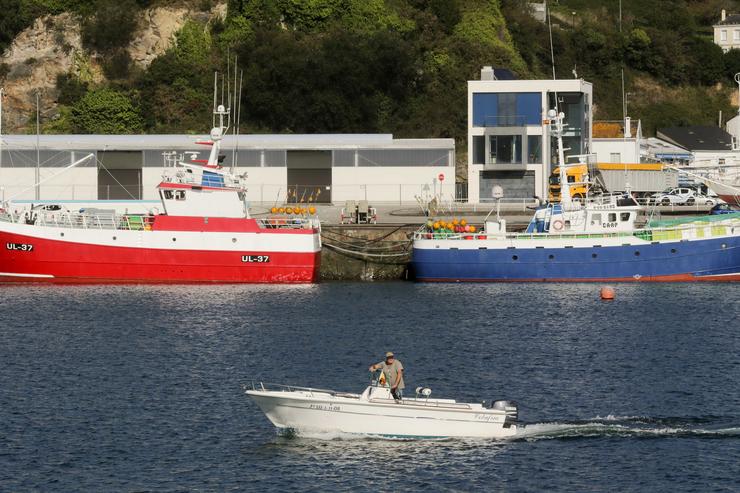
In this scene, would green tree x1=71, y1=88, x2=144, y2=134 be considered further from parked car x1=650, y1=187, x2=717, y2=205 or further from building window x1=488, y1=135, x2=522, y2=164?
parked car x1=650, y1=187, x2=717, y2=205

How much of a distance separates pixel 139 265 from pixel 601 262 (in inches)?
1085

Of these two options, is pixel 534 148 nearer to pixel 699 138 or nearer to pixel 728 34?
pixel 699 138

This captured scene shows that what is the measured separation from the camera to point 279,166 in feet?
339

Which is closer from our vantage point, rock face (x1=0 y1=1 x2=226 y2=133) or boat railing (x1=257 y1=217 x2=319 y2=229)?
boat railing (x1=257 y1=217 x2=319 y2=229)

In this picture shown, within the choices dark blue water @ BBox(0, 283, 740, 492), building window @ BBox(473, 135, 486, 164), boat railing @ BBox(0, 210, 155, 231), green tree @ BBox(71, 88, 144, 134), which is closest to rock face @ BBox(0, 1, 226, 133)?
green tree @ BBox(71, 88, 144, 134)

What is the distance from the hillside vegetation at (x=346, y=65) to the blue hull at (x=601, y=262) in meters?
42.4

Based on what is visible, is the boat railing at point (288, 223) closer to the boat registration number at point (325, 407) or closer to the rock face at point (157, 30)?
the boat registration number at point (325, 407)

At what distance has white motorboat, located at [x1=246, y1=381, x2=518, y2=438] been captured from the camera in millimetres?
41844

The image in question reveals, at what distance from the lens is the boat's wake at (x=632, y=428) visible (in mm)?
Answer: 43281

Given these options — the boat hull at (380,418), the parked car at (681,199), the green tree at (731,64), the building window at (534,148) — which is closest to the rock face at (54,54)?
the building window at (534,148)

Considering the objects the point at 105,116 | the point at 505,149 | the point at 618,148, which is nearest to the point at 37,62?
the point at 105,116

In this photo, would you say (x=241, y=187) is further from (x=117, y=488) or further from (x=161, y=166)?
(x=117, y=488)

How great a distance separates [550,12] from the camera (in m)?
161

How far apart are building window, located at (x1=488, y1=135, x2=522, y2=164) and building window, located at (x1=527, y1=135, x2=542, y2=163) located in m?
0.74
